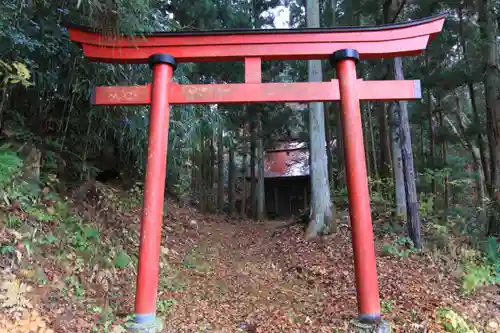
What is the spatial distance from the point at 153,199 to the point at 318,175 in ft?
16.3

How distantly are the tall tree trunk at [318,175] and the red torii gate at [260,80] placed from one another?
3.70 m

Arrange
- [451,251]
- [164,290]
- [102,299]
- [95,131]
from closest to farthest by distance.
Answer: [102,299] → [164,290] → [451,251] → [95,131]

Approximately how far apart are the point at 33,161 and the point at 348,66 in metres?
4.98

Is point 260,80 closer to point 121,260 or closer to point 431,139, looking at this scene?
point 121,260

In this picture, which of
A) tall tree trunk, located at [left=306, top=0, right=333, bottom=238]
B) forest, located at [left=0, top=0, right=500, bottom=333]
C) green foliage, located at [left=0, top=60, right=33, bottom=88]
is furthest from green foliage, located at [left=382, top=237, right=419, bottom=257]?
green foliage, located at [left=0, top=60, right=33, bottom=88]

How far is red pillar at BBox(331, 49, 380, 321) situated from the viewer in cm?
407

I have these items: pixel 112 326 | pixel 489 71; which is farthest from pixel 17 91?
pixel 489 71

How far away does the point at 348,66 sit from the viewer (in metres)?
4.56

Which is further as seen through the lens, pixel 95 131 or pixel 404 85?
pixel 95 131

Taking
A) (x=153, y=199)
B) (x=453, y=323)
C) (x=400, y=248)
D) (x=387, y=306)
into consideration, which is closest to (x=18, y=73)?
(x=153, y=199)

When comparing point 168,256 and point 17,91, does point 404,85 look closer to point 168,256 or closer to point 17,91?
point 168,256

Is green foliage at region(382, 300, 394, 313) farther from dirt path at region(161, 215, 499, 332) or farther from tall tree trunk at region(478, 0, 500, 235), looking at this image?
tall tree trunk at region(478, 0, 500, 235)

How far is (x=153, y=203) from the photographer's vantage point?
13.9ft

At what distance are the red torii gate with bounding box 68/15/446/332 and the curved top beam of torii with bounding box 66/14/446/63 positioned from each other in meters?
0.01
